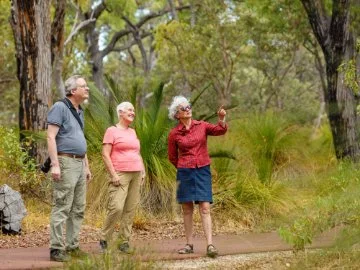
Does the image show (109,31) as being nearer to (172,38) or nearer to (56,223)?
(172,38)

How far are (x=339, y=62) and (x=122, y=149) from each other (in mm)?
7135

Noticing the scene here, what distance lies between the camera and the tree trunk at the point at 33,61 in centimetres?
1178

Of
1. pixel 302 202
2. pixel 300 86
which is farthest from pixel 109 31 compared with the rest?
pixel 302 202

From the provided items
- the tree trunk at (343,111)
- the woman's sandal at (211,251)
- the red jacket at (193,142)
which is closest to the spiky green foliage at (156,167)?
the red jacket at (193,142)

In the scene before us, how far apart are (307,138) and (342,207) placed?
9.34m

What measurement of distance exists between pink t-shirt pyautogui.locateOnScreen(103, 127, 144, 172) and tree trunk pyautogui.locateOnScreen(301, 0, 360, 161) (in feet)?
22.5

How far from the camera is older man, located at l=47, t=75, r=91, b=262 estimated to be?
7.15m

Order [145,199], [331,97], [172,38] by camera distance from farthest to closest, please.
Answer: [172,38]
[331,97]
[145,199]

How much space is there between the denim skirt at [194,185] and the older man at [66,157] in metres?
1.08

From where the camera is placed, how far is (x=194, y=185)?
782cm

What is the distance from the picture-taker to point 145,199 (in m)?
10.4

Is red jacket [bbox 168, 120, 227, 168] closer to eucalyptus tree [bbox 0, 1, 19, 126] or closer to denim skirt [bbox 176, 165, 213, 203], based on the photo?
denim skirt [bbox 176, 165, 213, 203]

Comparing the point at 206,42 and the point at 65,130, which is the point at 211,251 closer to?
the point at 65,130

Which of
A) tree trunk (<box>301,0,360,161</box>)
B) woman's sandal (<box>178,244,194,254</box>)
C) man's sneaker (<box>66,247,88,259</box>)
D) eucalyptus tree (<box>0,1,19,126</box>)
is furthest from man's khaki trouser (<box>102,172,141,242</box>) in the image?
eucalyptus tree (<box>0,1,19,126</box>)
